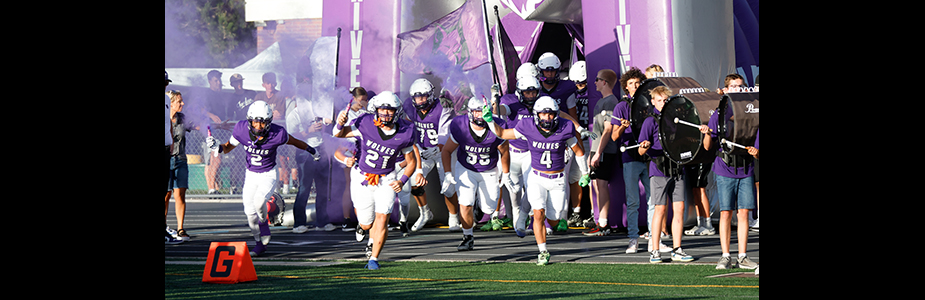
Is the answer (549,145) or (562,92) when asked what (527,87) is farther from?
(549,145)

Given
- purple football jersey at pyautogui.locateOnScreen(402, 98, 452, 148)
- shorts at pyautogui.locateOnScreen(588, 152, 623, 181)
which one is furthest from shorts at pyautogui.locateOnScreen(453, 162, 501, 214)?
shorts at pyautogui.locateOnScreen(588, 152, 623, 181)

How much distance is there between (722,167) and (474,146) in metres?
3.18

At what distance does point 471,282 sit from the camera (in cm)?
702

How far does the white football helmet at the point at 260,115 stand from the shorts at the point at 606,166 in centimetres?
407

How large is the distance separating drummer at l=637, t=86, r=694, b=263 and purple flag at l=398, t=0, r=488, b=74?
3.15 meters

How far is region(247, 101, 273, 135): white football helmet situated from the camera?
9.09m

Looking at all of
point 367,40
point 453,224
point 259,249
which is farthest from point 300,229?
point 367,40

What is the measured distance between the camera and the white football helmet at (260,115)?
9094 millimetres

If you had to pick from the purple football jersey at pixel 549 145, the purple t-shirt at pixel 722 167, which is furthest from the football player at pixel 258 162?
the purple t-shirt at pixel 722 167

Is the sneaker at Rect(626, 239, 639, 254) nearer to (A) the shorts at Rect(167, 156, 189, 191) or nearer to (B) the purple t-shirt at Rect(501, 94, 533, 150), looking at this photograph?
(B) the purple t-shirt at Rect(501, 94, 533, 150)
